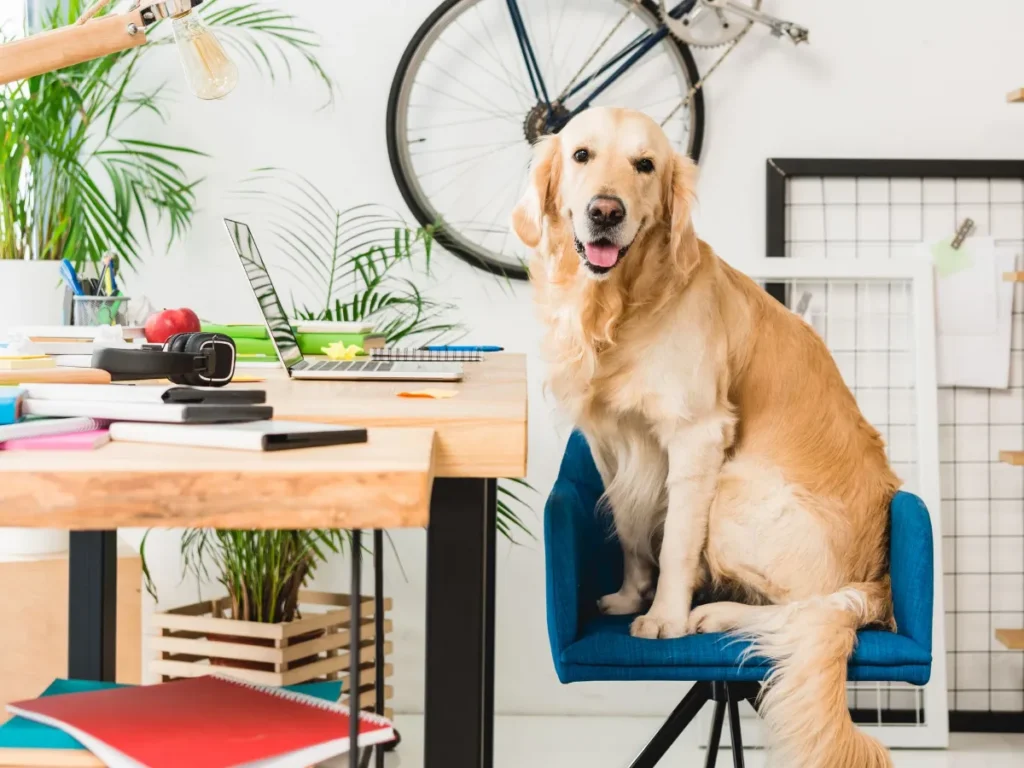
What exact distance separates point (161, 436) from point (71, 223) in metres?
1.85

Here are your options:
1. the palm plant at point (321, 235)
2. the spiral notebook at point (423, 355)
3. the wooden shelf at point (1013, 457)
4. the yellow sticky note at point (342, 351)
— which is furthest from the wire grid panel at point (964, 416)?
the yellow sticky note at point (342, 351)

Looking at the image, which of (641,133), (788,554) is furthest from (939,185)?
(788,554)

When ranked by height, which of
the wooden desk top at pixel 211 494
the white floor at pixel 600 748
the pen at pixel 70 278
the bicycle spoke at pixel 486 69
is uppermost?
the bicycle spoke at pixel 486 69

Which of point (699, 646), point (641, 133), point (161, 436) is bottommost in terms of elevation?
point (699, 646)

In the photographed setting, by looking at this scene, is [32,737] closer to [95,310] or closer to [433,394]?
[433,394]

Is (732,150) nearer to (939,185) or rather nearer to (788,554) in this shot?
(939,185)

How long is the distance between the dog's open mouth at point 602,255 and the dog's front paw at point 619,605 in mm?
545

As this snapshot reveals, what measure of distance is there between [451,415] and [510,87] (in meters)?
2.19

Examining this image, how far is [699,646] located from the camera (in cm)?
141

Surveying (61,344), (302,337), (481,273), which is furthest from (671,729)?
(481,273)

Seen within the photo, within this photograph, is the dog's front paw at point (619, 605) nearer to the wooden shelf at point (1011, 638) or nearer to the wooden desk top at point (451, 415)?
the wooden desk top at point (451, 415)

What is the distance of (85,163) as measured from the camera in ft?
9.20

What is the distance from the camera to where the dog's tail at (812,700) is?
4.55 ft

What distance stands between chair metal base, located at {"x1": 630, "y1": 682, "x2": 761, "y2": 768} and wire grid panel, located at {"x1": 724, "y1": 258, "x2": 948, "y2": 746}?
4.11ft
